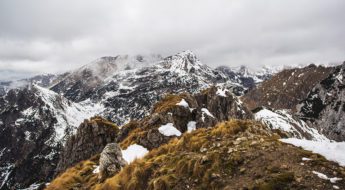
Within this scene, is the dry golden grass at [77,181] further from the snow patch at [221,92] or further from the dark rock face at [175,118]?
the snow patch at [221,92]

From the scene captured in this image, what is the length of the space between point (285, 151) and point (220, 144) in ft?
14.2

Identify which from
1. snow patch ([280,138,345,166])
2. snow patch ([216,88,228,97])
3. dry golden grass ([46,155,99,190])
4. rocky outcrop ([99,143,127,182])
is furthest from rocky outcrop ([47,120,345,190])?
snow patch ([216,88,228,97])

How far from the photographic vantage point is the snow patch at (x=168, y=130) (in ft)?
191

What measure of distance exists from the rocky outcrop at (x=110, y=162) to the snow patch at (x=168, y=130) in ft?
88.0

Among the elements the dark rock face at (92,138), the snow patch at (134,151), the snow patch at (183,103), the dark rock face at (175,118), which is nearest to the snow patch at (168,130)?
the dark rock face at (175,118)

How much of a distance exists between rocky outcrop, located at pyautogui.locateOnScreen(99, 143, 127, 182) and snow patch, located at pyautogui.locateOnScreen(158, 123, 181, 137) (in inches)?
1056

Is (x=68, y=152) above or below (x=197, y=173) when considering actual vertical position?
below

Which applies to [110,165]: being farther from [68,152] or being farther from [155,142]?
[68,152]

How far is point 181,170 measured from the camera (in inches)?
809

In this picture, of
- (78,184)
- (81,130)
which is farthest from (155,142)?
(81,130)

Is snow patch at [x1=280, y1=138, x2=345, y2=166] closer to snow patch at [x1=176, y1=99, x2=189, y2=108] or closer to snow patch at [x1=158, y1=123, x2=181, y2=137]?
snow patch at [x1=158, y1=123, x2=181, y2=137]

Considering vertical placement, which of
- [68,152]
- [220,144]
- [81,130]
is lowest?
[68,152]

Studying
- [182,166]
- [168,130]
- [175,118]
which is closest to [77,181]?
[182,166]

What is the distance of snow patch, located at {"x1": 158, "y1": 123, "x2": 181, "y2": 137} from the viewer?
5827cm
